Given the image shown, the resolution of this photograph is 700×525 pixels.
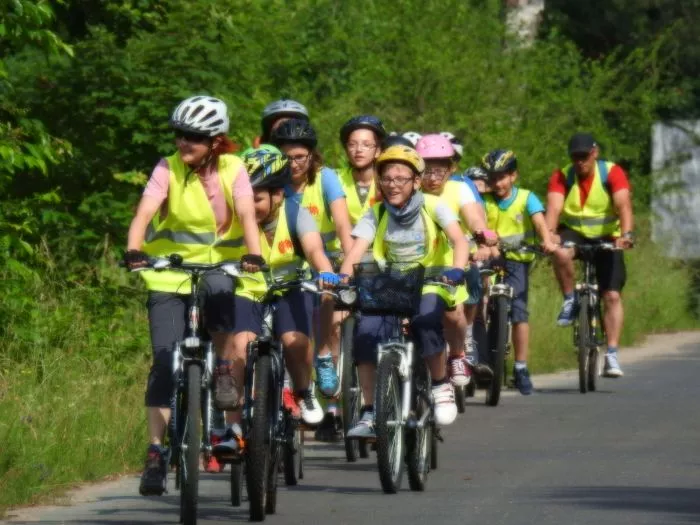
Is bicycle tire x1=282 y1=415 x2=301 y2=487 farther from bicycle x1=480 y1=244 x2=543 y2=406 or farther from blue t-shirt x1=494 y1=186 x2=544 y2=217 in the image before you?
blue t-shirt x1=494 y1=186 x2=544 y2=217

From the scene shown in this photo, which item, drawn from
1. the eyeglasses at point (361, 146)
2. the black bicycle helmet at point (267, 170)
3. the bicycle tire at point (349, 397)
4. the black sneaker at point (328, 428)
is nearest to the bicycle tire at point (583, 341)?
the eyeglasses at point (361, 146)

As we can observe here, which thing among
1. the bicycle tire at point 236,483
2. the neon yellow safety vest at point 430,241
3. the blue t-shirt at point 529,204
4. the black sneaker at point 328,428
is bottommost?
the bicycle tire at point 236,483

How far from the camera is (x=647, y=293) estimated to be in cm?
2809

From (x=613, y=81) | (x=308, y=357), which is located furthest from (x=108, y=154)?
(x=613, y=81)

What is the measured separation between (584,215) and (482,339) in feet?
5.96

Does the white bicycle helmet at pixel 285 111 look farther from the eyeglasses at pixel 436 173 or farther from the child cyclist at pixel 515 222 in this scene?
the child cyclist at pixel 515 222

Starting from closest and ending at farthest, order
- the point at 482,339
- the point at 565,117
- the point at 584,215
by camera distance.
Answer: the point at 482,339 → the point at 584,215 → the point at 565,117

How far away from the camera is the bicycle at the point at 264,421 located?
31.7 feet

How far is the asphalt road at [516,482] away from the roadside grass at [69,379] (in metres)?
0.28

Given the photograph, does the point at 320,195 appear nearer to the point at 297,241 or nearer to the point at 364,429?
the point at 297,241

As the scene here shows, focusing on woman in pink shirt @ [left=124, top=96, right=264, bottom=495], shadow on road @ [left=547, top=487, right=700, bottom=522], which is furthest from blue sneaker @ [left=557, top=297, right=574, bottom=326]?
woman in pink shirt @ [left=124, top=96, right=264, bottom=495]

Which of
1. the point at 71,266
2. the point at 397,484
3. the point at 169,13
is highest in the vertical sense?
the point at 169,13

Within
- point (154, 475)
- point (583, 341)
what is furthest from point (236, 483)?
point (583, 341)

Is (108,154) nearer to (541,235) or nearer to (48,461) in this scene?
(541,235)
